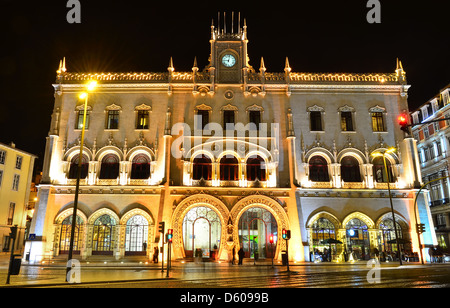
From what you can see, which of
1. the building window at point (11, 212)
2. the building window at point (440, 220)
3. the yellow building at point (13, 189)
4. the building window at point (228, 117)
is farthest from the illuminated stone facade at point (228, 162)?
the building window at point (11, 212)

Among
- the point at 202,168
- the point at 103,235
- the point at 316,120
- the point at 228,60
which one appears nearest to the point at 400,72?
the point at 316,120

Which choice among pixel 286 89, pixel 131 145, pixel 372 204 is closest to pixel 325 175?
pixel 372 204

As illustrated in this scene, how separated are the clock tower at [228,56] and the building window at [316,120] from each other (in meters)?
7.89

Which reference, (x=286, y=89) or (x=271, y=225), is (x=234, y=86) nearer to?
(x=286, y=89)

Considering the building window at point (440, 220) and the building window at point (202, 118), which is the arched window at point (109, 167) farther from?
the building window at point (440, 220)

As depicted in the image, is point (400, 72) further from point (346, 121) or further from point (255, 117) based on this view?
point (255, 117)

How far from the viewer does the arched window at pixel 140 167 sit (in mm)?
34125

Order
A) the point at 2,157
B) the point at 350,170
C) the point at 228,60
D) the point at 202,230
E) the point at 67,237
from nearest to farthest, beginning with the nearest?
the point at 67,237
the point at 202,230
the point at 350,170
the point at 228,60
the point at 2,157

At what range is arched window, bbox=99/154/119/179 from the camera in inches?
1346

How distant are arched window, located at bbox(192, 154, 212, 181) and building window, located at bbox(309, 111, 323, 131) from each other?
11.0 meters

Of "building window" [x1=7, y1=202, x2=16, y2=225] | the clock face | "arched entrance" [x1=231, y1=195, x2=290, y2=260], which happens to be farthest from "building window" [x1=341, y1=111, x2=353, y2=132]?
"building window" [x1=7, y1=202, x2=16, y2=225]

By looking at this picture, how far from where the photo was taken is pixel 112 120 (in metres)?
35.6

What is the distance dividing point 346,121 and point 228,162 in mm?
12649

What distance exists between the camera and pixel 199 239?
109 feet
